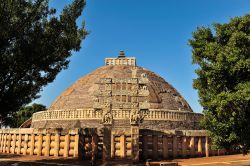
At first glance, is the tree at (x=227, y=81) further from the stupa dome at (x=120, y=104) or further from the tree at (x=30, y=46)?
the tree at (x=30, y=46)

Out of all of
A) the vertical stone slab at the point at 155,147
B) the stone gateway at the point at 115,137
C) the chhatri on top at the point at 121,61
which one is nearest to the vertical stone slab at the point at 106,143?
the stone gateway at the point at 115,137

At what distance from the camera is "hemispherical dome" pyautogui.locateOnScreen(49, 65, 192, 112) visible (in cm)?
3306

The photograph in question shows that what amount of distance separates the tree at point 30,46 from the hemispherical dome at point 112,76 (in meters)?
17.4

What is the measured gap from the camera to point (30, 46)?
12.9m

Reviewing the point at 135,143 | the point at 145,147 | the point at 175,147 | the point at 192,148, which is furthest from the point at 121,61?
the point at 135,143

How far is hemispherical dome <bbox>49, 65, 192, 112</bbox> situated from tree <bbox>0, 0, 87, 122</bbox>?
17.4m

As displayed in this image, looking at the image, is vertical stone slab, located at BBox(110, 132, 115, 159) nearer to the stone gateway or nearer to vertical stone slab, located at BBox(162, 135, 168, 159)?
the stone gateway

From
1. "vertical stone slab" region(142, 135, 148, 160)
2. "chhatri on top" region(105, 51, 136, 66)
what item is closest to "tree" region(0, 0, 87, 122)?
"vertical stone slab" region(142, 135, 148, 160)

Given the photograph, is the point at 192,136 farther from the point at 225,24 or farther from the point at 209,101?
the point at 225,24

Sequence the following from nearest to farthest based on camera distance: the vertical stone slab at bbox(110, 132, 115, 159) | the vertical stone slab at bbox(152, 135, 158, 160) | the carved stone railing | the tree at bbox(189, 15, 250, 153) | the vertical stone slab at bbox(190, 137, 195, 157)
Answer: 1. the tree at bbox(189, 15, 250, 153)
2. the vertical stone slab at bbox(110, 132, 115, 159)
3. the vertical stone slab at bbox(152, 135, 158, 160)
4. the vertical stone slab at bbox(190, 137, 195, 157)
5. the carved stone railing

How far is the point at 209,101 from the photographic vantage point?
38.1ft

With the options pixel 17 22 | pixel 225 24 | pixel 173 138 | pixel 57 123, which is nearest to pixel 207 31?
pixel 225 24

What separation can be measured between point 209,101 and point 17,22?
950 cm

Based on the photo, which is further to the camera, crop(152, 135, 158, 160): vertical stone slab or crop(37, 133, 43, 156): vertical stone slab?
crop(37, 133, 43, 156): vertical stone slab
